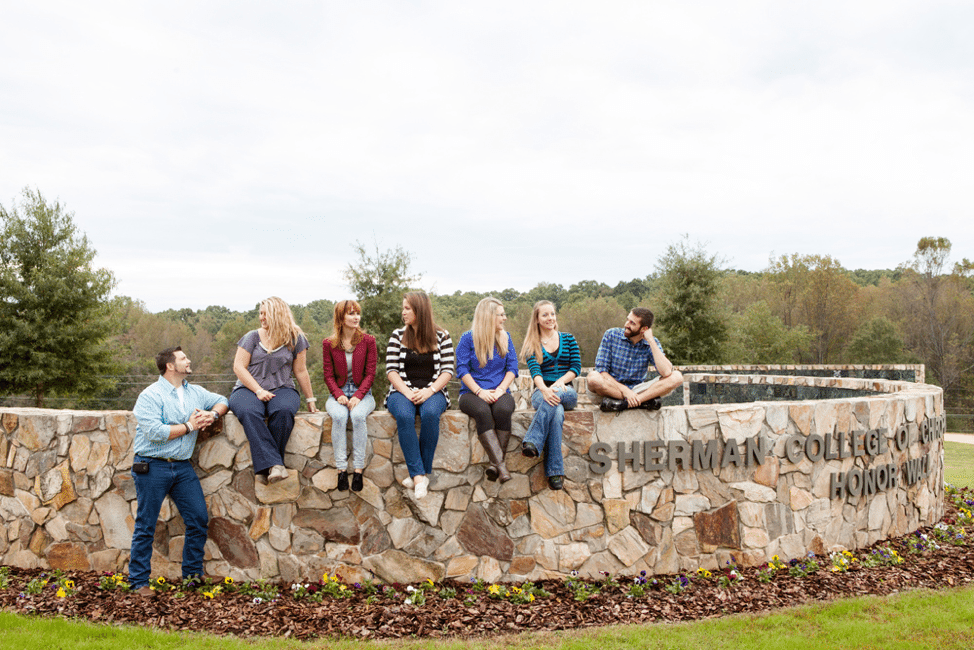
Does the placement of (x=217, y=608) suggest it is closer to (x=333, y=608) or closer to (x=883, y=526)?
(x=333, y=608)

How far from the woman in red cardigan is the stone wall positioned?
6.2 inches

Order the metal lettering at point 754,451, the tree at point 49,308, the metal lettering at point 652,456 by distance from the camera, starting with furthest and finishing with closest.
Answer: the tree at point 49,308 < the metal lettering at point 754,451 < the metal lettering at point 652,456

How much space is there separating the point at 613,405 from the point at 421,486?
1.68m

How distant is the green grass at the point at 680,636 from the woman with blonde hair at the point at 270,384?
1313mm

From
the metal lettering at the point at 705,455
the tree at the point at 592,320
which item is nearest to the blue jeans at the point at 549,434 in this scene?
the metal lettering at the point at 705,455

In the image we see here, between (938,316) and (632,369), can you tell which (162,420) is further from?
(938,316)

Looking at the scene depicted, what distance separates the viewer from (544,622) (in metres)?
4.50

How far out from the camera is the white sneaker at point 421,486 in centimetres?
491

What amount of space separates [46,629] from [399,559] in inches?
93.5

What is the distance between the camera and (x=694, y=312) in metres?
26.9

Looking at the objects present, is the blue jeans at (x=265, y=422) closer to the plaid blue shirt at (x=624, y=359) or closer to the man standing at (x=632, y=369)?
the man standing at (x=632, y=369)

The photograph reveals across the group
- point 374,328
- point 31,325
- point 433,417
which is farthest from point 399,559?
point 374,328

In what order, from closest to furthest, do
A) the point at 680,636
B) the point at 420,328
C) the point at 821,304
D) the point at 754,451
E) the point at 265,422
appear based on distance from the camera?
the point at 680,636
the point at 265,422
the point at 420,328
the point at 754,451
the point at 821,304

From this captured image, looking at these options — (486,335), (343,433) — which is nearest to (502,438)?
(486,335)
